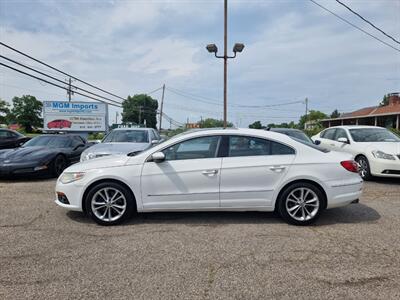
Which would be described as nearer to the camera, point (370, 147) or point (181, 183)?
point (181, 183)

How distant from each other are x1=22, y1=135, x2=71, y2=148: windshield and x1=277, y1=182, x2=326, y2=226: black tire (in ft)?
26.8

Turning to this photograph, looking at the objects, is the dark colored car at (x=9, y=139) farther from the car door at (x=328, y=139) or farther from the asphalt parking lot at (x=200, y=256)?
the car door at (x=328, y=139)

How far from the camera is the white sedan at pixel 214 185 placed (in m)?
4.55

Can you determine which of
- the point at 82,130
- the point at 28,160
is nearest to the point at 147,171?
the point at 28,160

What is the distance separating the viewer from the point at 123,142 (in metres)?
9.37

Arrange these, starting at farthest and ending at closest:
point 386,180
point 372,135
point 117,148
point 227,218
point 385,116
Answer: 1. point 385,116
2. point 372,135
3. point 386,180
4. point 117,148
5. point 227,218

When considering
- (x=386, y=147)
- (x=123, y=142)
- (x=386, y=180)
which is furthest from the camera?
(x=123, y=142)

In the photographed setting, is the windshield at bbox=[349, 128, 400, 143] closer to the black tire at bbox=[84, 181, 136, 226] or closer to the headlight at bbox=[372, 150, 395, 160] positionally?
the headlight at bbox=[372, 150, 395, 160]

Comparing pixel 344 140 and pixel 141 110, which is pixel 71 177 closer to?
pixel 344 140

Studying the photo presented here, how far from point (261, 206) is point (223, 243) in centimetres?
100

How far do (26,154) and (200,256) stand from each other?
7.21 meters

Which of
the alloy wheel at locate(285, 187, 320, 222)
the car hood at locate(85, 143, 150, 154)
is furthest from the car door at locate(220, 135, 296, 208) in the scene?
the car hood at locate(85, 143, 150, 154)

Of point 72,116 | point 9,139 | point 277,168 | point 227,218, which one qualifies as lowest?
point 227,218

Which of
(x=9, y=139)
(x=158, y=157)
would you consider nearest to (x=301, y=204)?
(x=158, y=157)
